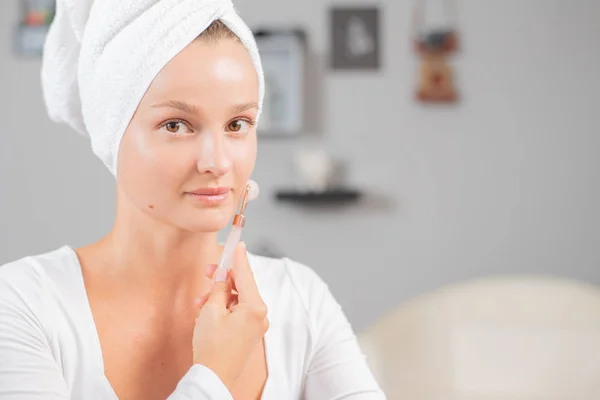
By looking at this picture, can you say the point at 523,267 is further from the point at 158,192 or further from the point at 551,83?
the point at 158,192

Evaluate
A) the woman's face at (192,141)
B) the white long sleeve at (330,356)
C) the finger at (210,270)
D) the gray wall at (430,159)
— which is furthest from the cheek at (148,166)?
the gray wall at (430,159)

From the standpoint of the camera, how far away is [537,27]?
3.38 m

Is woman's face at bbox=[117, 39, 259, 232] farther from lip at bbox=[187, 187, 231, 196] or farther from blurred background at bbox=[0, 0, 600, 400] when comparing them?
blurred background at bbox=[0, 0, 600, 400]

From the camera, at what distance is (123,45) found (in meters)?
0.92

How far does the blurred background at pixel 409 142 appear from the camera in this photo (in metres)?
3.37

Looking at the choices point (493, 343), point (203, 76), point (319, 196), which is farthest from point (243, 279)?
point (319, 196)

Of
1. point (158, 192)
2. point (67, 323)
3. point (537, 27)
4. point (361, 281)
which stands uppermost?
point (537, 27)

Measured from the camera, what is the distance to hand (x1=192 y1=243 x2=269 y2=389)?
2.72 feet

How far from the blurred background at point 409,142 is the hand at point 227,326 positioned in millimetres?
2431

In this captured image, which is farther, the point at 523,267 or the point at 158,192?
the point at 523,267

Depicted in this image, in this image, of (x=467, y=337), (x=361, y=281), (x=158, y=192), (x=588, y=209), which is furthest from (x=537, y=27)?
(x=158, y=192)

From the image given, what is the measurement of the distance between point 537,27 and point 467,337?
6.91ft

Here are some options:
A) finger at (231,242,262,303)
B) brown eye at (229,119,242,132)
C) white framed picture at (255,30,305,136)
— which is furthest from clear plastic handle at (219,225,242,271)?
white framed picture at (255,30,305,136)

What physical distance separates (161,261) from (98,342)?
0.13 m
